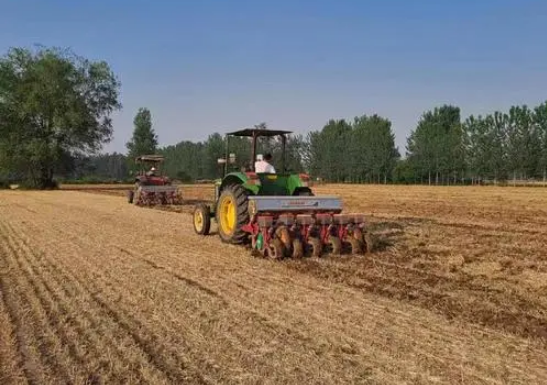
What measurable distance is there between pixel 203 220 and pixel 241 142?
1862 millimetres

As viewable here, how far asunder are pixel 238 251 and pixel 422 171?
63.9 metres

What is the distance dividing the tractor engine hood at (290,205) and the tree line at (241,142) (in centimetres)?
185

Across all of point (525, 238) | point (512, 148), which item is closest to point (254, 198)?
point (525, 238)

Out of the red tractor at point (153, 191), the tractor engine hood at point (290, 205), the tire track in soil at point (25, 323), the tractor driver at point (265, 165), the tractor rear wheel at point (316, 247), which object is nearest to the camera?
the tire track in soil at point (25, 323)

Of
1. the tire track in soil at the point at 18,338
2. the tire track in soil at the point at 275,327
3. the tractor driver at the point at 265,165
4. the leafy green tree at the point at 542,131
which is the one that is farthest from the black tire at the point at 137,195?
→ the leafy green tree at the point at 542,131

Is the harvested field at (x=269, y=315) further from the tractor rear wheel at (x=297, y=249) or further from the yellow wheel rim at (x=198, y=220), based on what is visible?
the yellow wheel rim at (x=198, y=220)

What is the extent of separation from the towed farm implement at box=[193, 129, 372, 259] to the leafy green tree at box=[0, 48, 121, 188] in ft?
→ 111

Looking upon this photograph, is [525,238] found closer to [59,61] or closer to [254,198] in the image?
[254,198]

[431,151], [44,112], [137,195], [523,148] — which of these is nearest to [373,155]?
[431,151]

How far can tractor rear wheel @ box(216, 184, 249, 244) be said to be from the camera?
9375 millimetres

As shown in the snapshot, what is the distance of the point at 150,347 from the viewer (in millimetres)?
4340

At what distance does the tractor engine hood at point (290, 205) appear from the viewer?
8729mm

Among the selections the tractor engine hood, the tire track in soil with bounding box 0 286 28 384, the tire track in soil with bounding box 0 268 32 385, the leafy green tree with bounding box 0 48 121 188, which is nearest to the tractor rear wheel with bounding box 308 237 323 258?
the tractor engine hood

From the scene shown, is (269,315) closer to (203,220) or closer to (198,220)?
(203,220)
